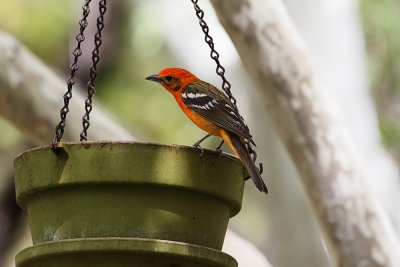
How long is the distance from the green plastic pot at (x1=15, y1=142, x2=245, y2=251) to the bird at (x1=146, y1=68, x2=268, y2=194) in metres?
0.62

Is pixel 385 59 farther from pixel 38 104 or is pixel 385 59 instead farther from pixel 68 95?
pixel 68 95

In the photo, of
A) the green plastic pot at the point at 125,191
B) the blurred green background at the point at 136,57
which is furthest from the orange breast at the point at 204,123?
the blurred green background at the point at 136,57

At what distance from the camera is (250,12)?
6.29m

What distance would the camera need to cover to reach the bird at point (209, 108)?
4.07 metres

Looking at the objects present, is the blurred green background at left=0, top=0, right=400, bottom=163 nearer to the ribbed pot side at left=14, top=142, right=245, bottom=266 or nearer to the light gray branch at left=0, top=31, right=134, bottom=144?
the light gray branch at left=0, top=31, right=134, bottom=144

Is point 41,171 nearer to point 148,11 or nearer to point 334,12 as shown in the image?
point 334,12

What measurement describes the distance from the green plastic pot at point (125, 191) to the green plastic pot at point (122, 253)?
60 mm

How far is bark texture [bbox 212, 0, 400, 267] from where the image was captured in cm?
629

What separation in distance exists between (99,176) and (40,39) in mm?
11823

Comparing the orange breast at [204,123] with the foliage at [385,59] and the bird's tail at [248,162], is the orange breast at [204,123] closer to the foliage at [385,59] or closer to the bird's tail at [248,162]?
the bird's tail at [248,162]

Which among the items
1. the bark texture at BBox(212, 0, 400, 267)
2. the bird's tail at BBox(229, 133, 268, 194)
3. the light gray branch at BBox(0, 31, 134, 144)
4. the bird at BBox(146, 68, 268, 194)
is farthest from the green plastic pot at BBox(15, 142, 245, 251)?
the light gray branch at BBox(0, 31, 134, 144)

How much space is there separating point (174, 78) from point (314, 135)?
7.39 feet

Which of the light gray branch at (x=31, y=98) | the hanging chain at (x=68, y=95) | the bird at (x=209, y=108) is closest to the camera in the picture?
the hanging chain at (x=68, y=95)

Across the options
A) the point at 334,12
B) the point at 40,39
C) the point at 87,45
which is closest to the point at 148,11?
the point at 87,45
